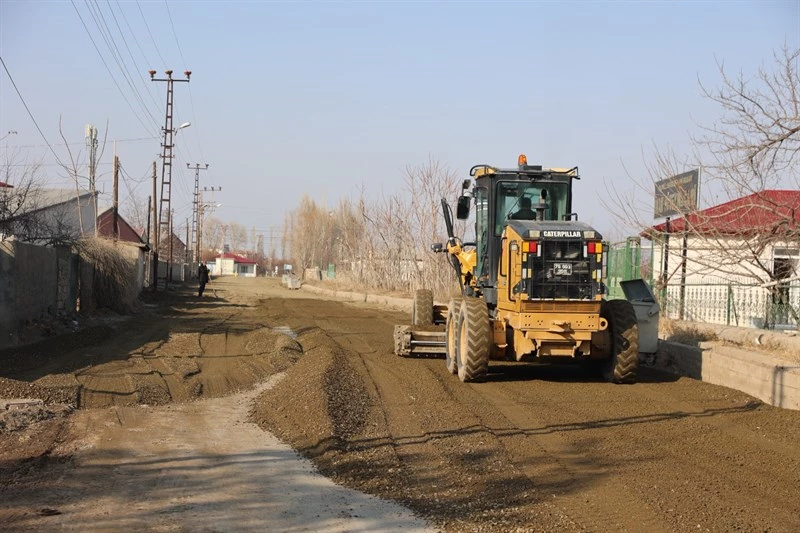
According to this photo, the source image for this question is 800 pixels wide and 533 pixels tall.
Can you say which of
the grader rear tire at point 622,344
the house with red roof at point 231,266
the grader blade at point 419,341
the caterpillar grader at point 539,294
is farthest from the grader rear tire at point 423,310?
the house with red roof at point 231,266

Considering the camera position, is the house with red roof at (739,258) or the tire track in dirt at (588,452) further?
the house with red roof at (739,258)

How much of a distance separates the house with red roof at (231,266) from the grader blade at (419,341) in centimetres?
12537

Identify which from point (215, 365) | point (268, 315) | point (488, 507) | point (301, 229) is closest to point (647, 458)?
point (488, 507)

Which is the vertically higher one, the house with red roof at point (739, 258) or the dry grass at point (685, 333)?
the house with red roof at point (739, 258)

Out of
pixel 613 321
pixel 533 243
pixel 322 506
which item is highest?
pixel 533 243

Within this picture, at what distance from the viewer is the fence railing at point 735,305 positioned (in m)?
16.1

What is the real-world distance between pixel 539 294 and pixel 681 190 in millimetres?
4009

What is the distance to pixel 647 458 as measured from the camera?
7742 mm

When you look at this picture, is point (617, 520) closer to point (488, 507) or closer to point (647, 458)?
point (488, 507)

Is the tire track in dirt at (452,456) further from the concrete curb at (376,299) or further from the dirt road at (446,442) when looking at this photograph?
A: the concrete curb at (376,299)

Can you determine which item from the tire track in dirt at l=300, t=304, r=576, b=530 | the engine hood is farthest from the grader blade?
the engine hood

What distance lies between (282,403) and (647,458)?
478 cm

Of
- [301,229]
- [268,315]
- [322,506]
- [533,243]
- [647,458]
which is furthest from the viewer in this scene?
[301,229]

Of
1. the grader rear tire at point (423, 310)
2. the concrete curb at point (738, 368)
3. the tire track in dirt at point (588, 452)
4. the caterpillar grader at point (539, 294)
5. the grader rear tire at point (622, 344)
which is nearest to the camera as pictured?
the tire track in dirt at point (588, 452)
